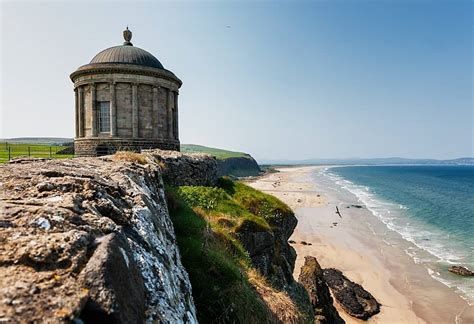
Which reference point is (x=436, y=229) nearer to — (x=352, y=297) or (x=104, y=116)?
(x=352, y=297)

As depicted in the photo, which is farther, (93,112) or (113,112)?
(93,112)

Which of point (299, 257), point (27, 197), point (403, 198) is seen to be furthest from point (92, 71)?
point (403, 198)

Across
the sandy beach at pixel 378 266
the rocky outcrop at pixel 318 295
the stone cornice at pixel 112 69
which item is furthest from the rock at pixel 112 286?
the stone cornice at pixel 112 69

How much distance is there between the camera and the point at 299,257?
3144 cm

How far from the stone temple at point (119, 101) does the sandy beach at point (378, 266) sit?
18194 millimetres

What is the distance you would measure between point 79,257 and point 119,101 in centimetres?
2315

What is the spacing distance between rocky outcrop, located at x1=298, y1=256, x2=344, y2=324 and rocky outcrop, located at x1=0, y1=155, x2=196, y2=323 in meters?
14.5

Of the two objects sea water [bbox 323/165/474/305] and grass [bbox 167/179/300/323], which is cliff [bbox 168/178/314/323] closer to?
grass [bbox 167/179/300/323]

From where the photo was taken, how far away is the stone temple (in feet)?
75.3

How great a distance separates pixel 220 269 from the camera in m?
6.45

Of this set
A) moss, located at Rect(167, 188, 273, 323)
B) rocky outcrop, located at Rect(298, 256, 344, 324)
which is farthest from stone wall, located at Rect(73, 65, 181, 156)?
moss, located at Rect(167, 188, 273, 323)

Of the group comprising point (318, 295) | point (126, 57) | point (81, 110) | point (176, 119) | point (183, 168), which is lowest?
point (318, 295)

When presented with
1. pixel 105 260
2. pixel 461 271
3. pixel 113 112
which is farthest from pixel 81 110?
pixel 461 271

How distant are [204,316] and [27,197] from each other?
3679 mm
